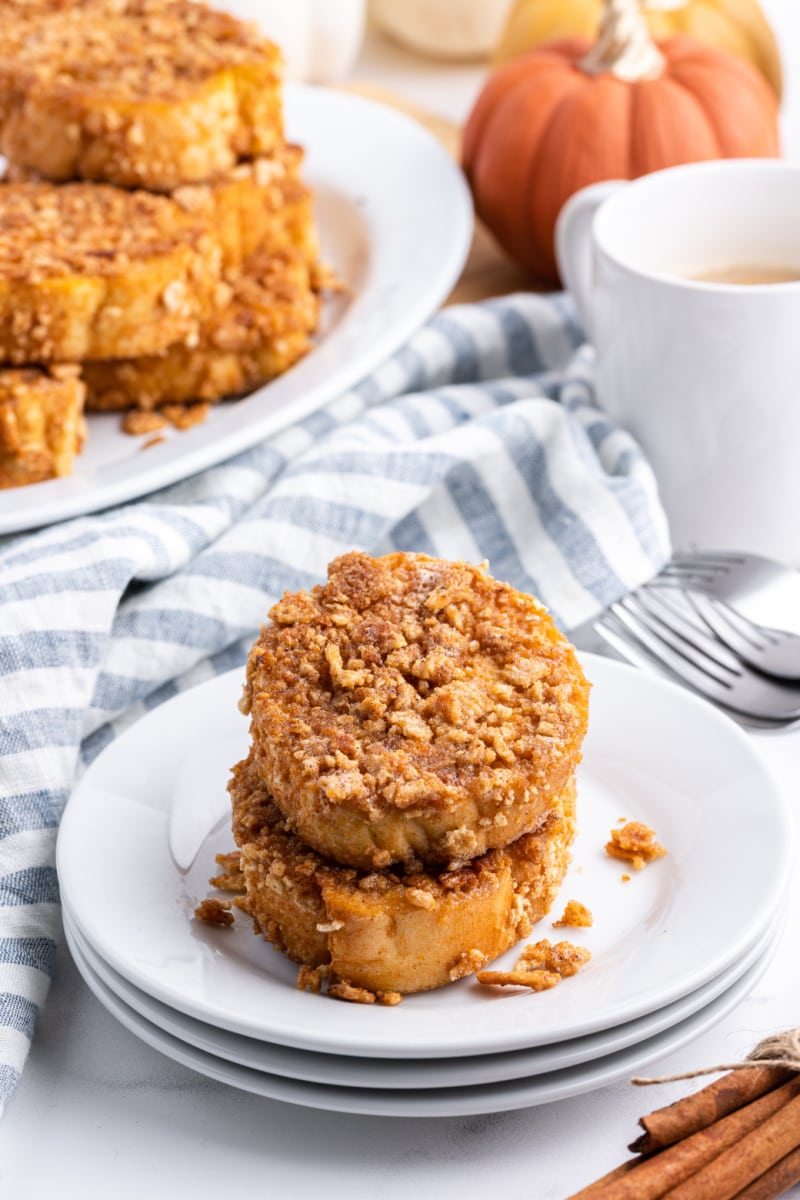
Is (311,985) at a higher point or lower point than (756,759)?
lower

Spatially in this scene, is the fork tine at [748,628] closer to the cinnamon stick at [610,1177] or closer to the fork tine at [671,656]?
the fork tine at [671,656]

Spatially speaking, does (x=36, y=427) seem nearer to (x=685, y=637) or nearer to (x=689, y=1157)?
(x=685, y=637)

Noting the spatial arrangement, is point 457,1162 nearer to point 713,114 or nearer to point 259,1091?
point 259,1091

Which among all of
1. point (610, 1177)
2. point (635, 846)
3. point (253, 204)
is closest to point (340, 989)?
point (610, 1177)

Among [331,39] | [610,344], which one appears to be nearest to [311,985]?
Result: [610,344]

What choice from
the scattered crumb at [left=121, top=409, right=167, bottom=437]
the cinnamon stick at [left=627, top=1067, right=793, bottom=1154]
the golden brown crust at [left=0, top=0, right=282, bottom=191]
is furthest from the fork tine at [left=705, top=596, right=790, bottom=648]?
the golden brown crust at [left=0, top=0, right=282, bottom=191]

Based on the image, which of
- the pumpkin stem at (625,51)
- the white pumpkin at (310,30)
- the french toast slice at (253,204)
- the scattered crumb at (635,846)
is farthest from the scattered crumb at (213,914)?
the white pumpkin at (310,30)
